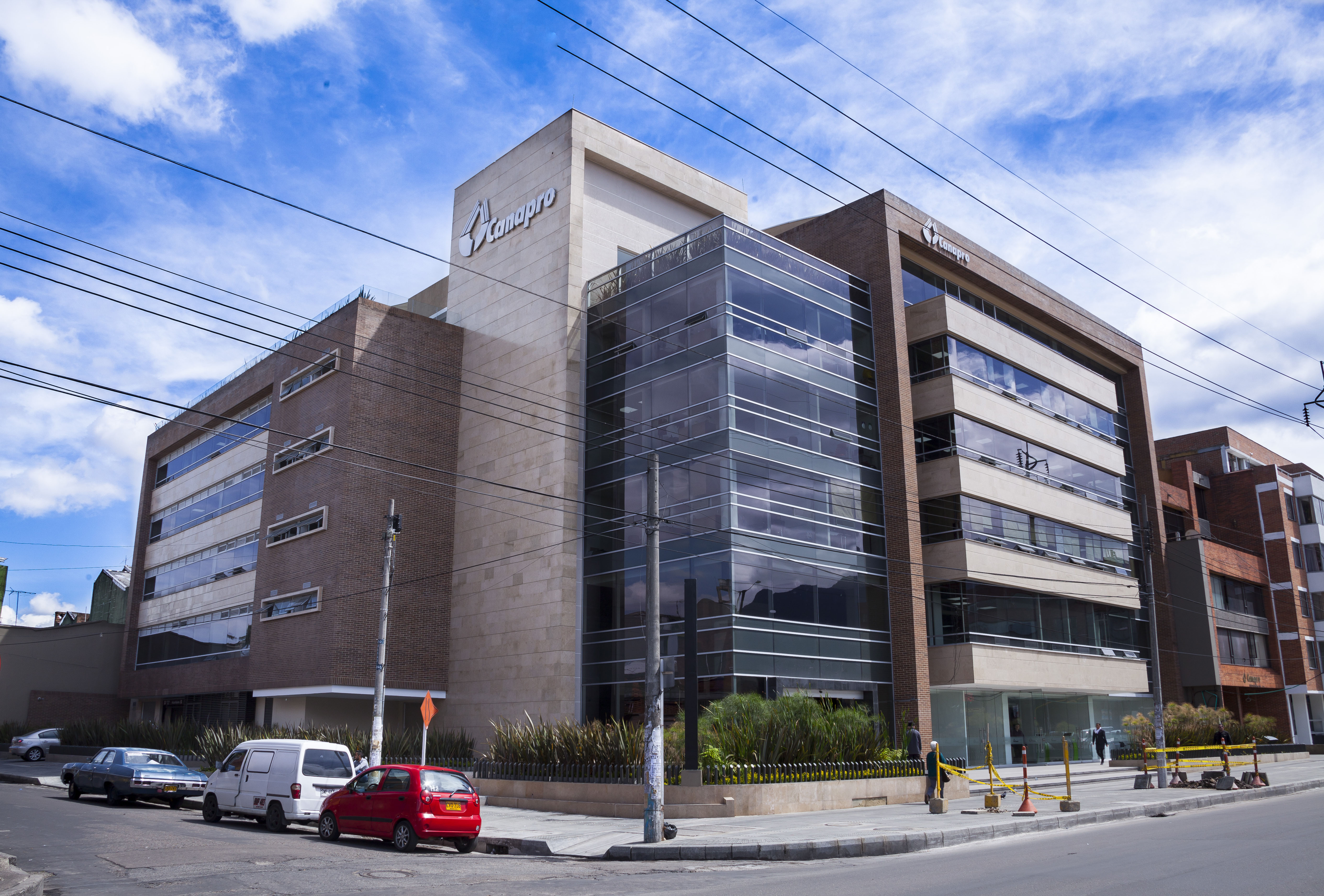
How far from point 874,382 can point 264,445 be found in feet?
88.1

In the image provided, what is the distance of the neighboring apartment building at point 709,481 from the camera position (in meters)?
30.8

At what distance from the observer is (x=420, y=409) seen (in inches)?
1524

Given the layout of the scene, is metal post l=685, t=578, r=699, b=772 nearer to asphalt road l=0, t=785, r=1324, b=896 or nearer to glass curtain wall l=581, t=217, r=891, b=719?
asphalt road l=0, t=785, r=1324, b=896

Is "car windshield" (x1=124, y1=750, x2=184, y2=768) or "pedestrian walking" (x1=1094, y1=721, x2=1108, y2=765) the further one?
"pedestrian walking" (x1=1094, y1=721, x2=1108, y2=765)

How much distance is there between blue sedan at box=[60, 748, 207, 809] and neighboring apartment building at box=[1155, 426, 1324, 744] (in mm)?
43711

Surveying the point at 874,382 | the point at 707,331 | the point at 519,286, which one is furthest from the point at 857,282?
the point at 519,286

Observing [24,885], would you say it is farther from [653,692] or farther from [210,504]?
[210,504]

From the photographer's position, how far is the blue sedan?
2408 centimetres

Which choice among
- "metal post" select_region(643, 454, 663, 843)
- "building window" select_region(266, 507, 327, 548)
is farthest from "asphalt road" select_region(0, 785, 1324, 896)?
"building window" select_region(266, 507, 327, 548)

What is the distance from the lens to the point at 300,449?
131 feet

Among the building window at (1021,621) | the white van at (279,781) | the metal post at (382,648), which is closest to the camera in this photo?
the white van at (279,781)

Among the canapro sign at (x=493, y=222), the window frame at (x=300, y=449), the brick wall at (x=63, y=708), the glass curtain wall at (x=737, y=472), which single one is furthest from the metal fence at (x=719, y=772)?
the brick wall at (x=63, y=708)

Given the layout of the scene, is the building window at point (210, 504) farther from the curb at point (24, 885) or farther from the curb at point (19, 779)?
the curb at point (24, 885)

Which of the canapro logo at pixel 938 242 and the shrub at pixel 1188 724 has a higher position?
the canapro logo at pixel 938 242
